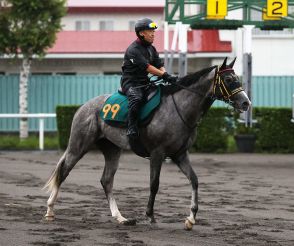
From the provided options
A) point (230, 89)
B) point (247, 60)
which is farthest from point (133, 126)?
point (247, 60)

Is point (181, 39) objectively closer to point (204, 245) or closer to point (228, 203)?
point (228, 203)

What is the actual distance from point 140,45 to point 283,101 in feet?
71.8

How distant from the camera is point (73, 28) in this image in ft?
143

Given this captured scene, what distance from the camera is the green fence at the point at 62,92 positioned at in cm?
3275

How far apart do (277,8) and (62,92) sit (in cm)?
1269

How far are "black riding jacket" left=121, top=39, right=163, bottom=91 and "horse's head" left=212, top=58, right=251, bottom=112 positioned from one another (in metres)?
0.93

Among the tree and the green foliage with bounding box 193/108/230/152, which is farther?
the tree

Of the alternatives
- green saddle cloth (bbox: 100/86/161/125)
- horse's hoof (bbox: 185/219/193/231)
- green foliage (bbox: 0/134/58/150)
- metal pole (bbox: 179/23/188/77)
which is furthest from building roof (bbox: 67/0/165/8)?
horse's hoof (bbox: 185/219/193/231)

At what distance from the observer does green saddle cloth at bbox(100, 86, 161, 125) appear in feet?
37.0

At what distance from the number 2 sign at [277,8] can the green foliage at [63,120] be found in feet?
22.8

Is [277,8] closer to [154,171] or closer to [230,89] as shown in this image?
[230,89]

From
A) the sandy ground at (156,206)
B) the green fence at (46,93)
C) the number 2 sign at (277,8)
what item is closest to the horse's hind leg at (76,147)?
the sandy ground at (156,206)

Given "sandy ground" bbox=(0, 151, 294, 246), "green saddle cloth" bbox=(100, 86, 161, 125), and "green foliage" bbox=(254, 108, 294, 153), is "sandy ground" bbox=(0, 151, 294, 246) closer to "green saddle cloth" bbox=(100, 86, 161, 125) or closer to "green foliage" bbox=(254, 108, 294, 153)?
"green saddle cloth" bbox=(100, 86, 161, 125)

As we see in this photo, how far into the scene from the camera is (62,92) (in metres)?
33.2
